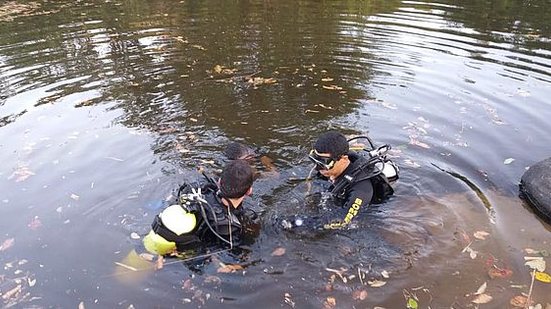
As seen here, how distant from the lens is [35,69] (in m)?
11.4

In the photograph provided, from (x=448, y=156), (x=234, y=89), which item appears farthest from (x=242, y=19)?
(x=448, y=156)

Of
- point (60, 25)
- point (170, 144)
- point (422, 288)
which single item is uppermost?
point (60, 25)

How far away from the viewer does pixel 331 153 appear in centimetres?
557

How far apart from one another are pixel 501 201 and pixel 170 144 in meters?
5.09

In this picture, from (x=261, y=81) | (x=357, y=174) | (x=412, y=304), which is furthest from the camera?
(x=261, y=81)

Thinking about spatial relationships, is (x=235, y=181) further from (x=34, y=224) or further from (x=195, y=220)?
(x=34, y=224)

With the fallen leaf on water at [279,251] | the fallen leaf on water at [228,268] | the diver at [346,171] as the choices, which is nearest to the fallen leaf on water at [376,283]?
the diver at [346,171]

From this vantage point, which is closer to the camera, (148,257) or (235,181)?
(235,181)

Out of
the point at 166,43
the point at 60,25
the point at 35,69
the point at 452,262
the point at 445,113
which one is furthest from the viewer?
the point at 60,25

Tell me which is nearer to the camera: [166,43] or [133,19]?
[166,43]

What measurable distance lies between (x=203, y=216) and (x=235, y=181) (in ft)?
1.62

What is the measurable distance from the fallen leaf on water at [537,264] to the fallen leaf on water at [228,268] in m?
3.28

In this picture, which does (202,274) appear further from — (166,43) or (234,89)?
(166,43)

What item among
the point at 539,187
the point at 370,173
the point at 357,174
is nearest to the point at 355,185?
the point at 357,174
